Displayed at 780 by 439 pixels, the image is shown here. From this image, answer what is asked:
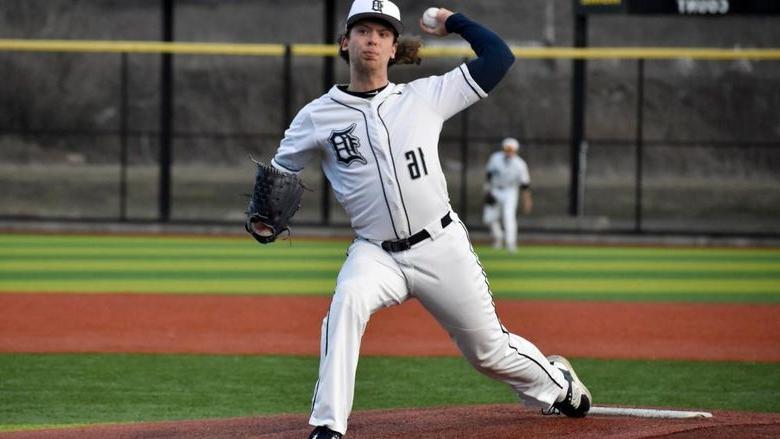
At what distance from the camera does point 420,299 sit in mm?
5898

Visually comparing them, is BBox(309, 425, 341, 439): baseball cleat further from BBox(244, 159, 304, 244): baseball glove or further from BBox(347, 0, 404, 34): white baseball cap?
BBox(347, 0, 404, 34): white baseball cap

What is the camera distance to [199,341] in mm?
10562

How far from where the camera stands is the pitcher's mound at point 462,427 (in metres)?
5.98

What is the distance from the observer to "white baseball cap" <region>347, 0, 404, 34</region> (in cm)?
580

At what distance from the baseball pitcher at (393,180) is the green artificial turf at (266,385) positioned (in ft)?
6.93

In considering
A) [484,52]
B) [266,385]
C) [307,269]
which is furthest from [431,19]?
[307,269]

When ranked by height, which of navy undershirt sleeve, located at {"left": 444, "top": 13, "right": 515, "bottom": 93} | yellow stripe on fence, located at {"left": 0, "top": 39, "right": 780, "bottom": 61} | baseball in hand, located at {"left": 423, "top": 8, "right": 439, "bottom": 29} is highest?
yellow stripe on fence, located at {"left": 0, "top": 39, "right": 780, "bottom": 61}

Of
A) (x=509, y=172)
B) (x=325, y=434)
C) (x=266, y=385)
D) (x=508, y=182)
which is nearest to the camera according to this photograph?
(x=325, y=434)

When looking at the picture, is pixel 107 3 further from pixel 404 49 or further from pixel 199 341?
pixel 404 49

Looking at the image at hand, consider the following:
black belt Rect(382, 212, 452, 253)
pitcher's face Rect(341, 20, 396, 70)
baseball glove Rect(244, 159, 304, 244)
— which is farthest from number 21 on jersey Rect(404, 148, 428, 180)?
baseball glove Rect(244, 159, 304, 244)

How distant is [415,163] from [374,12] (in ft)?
2.13

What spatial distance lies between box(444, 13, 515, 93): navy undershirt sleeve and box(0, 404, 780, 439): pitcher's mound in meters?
1.50

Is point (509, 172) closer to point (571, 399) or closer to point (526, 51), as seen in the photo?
point (526, 51)

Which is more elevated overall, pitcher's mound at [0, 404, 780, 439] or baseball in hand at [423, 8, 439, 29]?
baseball in hand at [423, 8, 439, 29]
